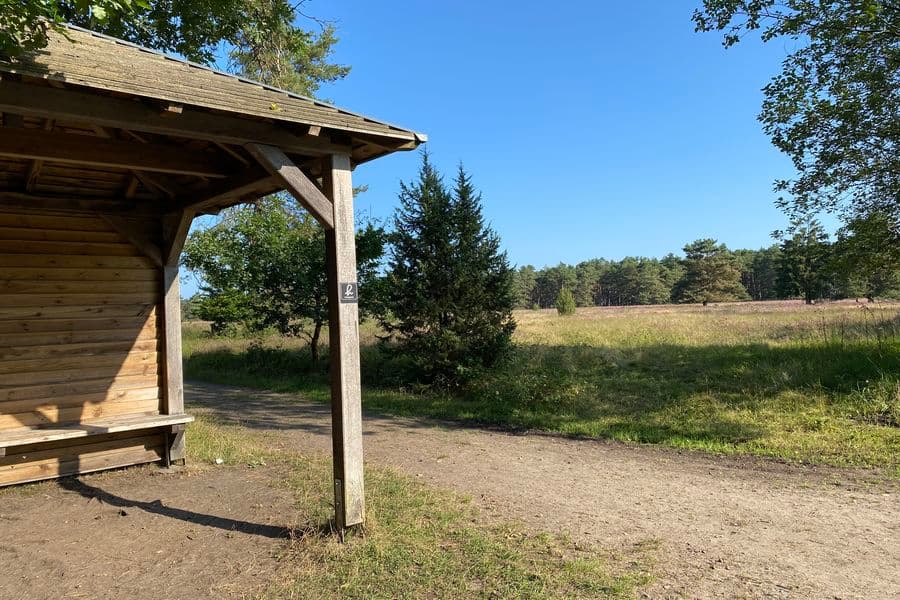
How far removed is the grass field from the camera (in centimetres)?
791

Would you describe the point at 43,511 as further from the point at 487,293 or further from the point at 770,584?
the point at 487,293

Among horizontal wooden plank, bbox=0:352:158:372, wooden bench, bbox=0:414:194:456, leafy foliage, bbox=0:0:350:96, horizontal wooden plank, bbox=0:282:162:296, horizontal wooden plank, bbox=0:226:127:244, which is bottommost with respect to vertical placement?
wooden bench, bbox=0:414:194:456

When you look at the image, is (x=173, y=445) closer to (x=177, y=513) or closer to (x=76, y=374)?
(x=76, y=374)

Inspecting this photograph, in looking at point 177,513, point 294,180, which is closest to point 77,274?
point 177,513

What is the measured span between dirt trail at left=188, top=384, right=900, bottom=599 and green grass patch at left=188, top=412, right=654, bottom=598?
330mm

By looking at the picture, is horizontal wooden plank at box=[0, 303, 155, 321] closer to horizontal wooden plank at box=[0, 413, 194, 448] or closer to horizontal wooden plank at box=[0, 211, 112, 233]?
horizontal wooden plank at box=[0, 211, 112, 233]

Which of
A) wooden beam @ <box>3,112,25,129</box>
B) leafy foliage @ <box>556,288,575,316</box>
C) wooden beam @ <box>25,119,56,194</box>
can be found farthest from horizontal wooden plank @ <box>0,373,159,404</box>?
leafy foliage @ <box>556,288,575,316</box>

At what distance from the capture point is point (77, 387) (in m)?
6.09

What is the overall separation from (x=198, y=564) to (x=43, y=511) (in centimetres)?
224

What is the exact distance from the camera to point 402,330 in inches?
495

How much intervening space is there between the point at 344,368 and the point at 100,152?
2.59 metres

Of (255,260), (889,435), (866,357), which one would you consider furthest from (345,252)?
(255,260)

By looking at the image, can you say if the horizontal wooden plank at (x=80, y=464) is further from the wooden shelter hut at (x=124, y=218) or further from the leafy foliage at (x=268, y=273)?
the leafy foliage at (x=268, y=273)

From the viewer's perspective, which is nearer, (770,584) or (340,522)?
(770,584)
